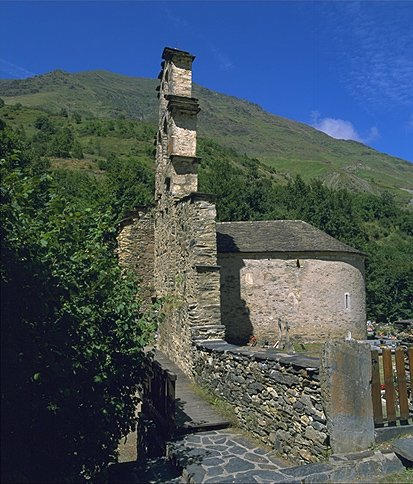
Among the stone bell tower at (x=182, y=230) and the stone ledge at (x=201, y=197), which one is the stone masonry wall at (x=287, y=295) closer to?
the stone bell tower at (x=182, y=230)

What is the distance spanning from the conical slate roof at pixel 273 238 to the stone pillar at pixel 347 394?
1134cm

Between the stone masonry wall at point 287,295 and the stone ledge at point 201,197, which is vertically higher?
the stone ledge at point 201,197

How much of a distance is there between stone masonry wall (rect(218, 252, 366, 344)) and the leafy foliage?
33.8 ft

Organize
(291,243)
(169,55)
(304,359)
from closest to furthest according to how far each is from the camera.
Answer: (304,359) → (169,55) → (291,243)

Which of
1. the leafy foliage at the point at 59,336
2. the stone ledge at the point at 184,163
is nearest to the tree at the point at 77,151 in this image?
the stone ledge at the point at 184,163

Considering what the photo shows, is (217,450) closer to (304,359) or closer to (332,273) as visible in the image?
(304,359)

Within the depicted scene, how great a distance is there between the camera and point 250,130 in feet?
502

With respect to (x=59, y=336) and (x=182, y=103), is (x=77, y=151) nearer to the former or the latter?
(x=182, y=103)

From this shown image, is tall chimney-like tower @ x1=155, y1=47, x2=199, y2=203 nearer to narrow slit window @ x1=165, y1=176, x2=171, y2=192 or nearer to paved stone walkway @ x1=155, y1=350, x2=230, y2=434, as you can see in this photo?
narrow slit window @ x1=165, y1=176, x2=171, y2=192

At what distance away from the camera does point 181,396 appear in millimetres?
9273

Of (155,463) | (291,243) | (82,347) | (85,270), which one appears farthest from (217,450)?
(291,243)

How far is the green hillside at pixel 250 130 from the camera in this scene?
99.7 metres

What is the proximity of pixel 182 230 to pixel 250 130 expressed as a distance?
5817 inches

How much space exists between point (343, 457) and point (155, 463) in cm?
289
